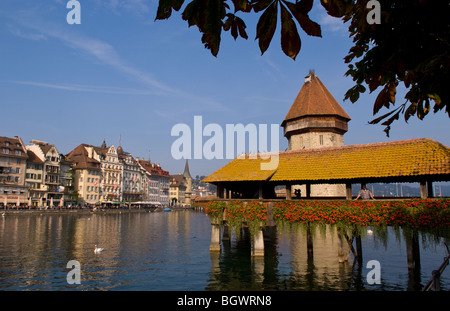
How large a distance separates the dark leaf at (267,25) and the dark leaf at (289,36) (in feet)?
0.16

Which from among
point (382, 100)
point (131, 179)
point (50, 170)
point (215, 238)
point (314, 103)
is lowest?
point (215, 238)

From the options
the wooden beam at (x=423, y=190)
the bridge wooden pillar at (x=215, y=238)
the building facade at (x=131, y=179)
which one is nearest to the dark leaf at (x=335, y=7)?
the wooden beam at (x=423, y=190)

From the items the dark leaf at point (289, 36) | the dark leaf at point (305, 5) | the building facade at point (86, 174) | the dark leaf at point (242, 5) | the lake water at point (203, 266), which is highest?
the building facade at point (86, 174)

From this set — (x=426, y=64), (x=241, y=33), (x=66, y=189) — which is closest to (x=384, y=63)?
(x=426, y=64)

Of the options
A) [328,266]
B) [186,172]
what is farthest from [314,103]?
[186,172]

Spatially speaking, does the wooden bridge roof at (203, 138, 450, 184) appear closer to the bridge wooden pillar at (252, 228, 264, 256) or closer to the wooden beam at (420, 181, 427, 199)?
the wooden beam at (420, 181, 427, 199)

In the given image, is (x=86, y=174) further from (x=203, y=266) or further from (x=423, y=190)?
(x=423, y=190)

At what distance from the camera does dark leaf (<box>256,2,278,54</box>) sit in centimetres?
201

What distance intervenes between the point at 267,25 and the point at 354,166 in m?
19.0

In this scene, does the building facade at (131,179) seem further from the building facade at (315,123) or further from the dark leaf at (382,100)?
the dark leaf at (382,100)

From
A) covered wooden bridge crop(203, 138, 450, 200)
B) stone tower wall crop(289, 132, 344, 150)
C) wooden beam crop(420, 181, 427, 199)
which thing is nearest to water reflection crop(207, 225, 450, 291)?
wooden beam crop(420, 181, 427, 199)

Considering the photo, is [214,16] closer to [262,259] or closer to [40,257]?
[262,259]

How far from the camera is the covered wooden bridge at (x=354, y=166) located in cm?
1719

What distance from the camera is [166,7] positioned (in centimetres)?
207
